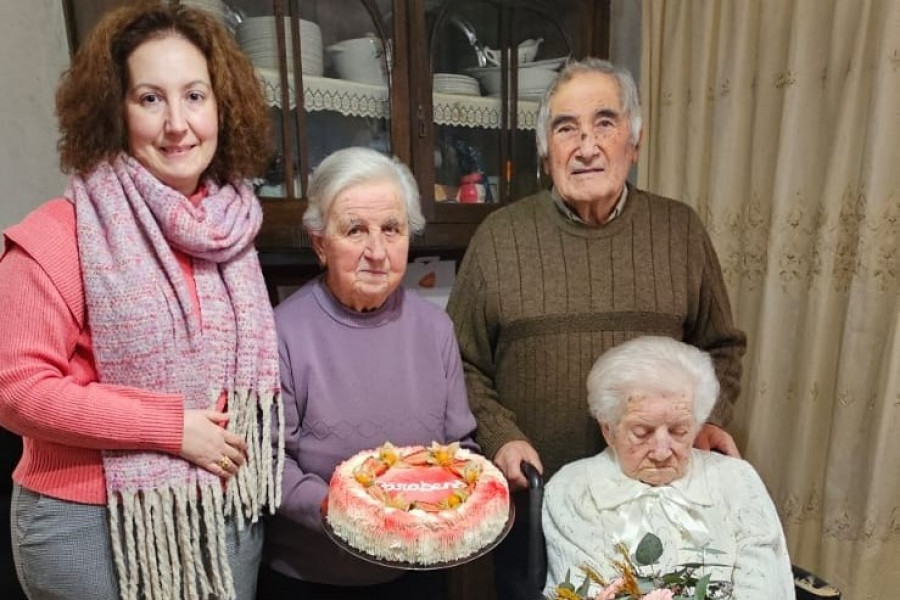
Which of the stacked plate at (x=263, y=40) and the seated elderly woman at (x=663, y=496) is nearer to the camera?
the seated elderly woman at (x=663, y=496)

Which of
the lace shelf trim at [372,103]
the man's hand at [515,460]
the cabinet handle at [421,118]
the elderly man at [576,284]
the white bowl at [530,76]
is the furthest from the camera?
the white bowl at [530,76]

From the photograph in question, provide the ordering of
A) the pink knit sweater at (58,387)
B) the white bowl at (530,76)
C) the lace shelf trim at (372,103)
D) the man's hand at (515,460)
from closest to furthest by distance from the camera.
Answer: the pink knit sweater at (58,387) < the man's hand at (515,460) < the lace shelf trim at (372,103) < the white bowl at (530,76)

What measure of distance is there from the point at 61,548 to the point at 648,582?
92cm

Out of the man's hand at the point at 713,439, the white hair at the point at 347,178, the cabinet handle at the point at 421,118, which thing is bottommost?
the man's hand at the point at 713,439

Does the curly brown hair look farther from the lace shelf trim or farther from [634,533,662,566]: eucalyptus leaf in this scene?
[634,533,662,566]: eucalyptus leaf

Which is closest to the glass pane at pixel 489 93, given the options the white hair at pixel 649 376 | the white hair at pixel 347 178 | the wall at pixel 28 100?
the white hair at pixel 347 178

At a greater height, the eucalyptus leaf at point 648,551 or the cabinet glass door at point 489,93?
the cabinet glass door at point 489,93

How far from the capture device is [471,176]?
5.75 ft

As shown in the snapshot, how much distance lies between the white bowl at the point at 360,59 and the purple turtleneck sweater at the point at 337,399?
0.61 m

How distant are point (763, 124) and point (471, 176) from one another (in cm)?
79

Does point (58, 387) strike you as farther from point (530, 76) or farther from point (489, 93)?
point (530, 76)

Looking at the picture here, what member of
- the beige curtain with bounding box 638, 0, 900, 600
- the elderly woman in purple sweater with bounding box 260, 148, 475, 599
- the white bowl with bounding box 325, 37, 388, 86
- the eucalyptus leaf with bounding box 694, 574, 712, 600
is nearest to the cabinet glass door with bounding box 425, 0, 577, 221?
the white bowl with bounding box 325, 37, 388, 86

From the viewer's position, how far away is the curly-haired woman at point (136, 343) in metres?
0.89

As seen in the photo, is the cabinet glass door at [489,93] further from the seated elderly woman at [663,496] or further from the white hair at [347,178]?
the seated elderly woman at [663,496]
